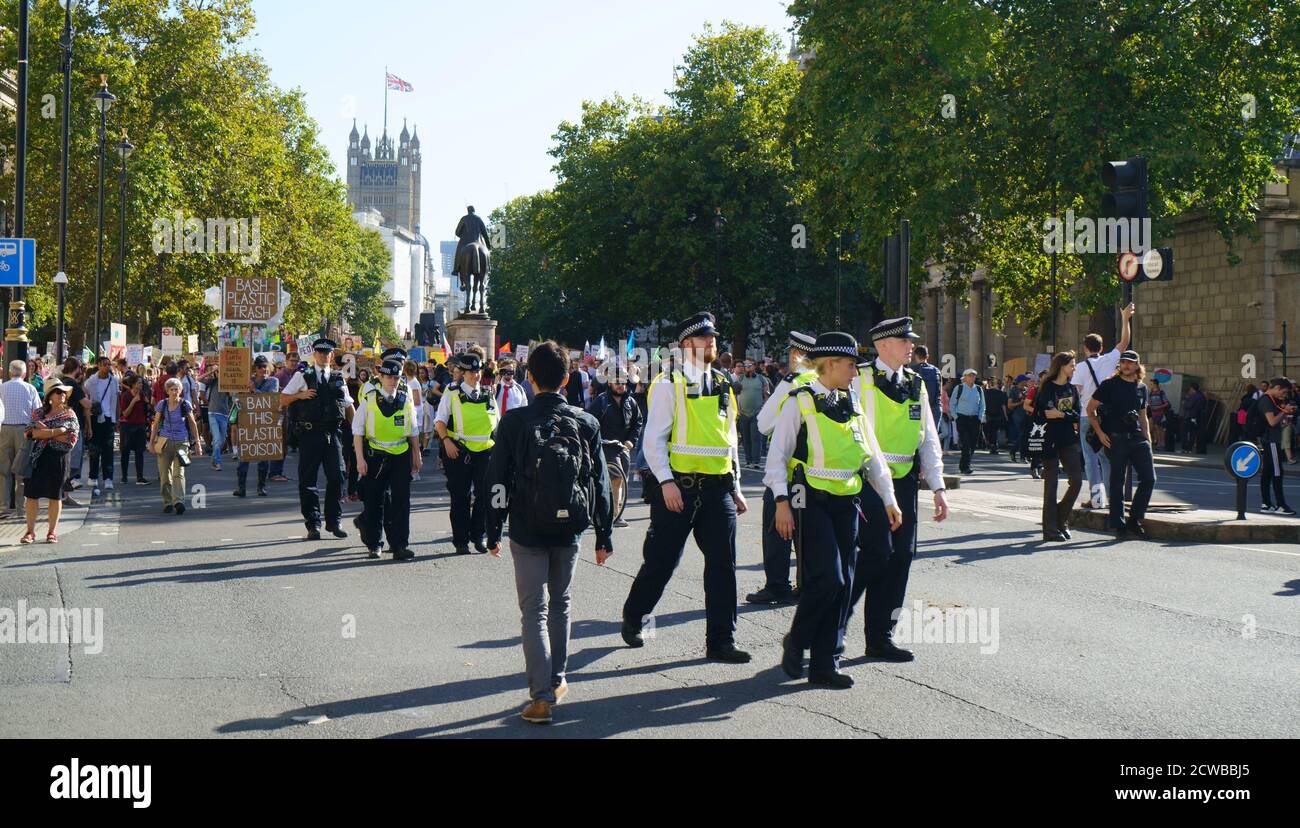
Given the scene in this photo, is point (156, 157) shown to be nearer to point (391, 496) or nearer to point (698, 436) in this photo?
point (391, 496)

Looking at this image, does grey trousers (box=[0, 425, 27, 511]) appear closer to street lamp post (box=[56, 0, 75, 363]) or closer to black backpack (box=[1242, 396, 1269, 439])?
street lamp post (box=[56, 0, 75, 363])

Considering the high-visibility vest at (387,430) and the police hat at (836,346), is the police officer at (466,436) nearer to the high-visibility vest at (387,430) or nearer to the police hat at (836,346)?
the high-visibility vest at (387,430)

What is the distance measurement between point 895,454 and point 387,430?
5.83 meters

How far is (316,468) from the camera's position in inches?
557

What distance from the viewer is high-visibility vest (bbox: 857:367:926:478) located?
8.06 metres

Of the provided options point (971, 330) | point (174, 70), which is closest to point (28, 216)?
point (174, 70)

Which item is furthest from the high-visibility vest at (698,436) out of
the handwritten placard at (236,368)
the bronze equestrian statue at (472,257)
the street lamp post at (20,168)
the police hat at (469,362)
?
the bronze equestrian statue at (472,257)

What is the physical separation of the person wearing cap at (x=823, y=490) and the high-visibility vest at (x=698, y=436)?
0.58 metres

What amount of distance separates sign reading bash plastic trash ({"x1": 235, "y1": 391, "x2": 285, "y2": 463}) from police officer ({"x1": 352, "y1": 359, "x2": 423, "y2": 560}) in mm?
7466

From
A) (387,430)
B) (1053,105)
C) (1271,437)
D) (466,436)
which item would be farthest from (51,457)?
(1053,105)

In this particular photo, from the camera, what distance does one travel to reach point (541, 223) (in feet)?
191

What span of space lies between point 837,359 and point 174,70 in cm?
4709

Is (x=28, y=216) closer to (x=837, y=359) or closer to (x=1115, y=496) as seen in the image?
(x=1115, y=496)
